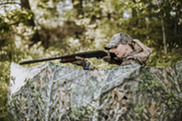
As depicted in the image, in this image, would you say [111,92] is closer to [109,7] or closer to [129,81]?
[129,81]

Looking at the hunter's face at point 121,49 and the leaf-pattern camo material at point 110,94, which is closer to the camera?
the leaf-pattern camo material at point 110,94

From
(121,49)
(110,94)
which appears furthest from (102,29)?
(110,94)

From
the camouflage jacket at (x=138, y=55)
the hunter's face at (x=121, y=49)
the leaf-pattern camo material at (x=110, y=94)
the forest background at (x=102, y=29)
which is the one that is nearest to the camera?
the leaf-pattern camo material at (x=110, y=94)

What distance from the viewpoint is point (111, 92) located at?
2463 mm

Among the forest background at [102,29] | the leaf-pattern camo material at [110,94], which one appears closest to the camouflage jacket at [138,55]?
the leaf-pattern camo material at [110,94]

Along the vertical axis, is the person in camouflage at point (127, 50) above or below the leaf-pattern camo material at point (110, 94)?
above

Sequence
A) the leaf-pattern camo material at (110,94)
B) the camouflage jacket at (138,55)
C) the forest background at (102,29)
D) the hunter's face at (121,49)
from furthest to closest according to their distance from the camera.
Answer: the forest background at (102,29)
the hunter's face at (121,49)
the camouflage jacket at (138,55)
the leaf-pattern camo material at (110,94)

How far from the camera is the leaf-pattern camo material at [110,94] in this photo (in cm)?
245

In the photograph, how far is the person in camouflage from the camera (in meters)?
3.18

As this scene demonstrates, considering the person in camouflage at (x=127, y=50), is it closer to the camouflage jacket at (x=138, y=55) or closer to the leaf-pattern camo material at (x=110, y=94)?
the camouflage jacket at (x=138, y=55)

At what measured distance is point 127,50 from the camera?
3.38 metres

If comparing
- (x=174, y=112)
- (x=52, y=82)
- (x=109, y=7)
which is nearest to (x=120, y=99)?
(x=174, y=112)

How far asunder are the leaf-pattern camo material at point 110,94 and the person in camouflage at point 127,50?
22.5 inches

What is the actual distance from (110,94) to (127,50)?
3.94 ft
